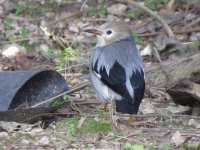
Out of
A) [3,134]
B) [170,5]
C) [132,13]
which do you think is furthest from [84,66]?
[170,5]

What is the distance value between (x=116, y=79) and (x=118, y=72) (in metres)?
0.11

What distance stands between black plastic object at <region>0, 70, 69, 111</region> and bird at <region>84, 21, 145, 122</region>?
0.52 meters

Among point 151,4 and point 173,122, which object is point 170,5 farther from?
point 173,122

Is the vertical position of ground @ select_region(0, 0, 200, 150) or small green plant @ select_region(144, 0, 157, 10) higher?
small green plant @ select_region(144, 0, 157, 10)

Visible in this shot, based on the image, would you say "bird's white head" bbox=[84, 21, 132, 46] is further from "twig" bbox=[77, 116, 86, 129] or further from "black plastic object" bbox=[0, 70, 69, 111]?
"twig" bbox=[77, 116, 86, 129]

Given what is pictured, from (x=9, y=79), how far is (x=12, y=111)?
1.69ft

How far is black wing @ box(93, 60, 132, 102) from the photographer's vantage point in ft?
20.7

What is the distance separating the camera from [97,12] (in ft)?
35.6

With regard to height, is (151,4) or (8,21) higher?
(151,4)

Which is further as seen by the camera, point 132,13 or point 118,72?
point 132,13

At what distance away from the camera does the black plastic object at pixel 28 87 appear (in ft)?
21.6

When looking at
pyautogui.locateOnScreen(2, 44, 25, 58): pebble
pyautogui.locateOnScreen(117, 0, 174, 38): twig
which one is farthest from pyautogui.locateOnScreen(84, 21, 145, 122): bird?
pyautogui.locateOnScreen(117, 0, 174, 38): twig

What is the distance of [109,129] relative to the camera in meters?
6.32

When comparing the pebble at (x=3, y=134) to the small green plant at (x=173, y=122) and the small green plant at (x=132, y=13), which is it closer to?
the small green plant at (x=173, y=122)
